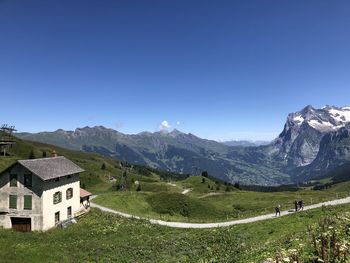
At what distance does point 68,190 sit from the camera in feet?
224

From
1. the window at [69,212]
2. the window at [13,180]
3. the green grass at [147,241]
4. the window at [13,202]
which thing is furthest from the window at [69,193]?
the green grass at [147,241]

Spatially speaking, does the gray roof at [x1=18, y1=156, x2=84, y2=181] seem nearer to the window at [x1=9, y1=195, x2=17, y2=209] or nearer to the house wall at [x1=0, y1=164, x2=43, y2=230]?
the house wall at [x1=0, y1=164, x2=43, y2=230]

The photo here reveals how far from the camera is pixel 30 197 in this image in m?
59.3

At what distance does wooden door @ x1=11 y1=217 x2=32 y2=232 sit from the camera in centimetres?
5881

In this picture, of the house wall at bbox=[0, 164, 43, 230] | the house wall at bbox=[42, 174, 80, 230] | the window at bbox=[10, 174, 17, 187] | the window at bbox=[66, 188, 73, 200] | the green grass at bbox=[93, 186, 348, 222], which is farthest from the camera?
the green grass at bbox=[93, 186, 348, 222]

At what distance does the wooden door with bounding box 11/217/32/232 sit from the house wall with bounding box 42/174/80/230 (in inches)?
104

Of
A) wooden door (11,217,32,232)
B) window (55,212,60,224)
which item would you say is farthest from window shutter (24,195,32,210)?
window (55,212,60,224)

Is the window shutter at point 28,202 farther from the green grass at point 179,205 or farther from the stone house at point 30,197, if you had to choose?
the green grass at point 179,205

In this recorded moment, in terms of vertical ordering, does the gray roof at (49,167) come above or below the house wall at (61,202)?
above

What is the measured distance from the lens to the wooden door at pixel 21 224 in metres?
58.8

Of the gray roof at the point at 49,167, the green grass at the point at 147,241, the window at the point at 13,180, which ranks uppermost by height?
the gray roof at the point at 49,167

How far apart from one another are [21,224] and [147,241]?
24.9m

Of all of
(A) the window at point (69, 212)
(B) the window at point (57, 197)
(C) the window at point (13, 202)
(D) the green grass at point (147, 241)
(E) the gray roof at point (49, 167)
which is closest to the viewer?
(D) the green grass at point (147, 241)

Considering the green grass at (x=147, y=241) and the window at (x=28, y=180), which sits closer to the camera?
the green grass at (x=147, y=241)
